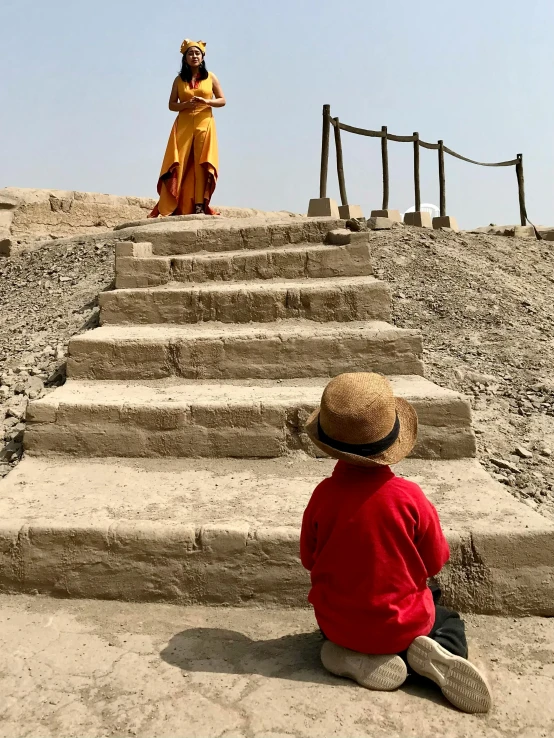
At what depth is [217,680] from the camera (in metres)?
2.08

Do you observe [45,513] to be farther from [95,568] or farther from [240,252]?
[240,252]

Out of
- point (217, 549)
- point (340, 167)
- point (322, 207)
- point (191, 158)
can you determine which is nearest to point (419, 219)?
point (340, 167)

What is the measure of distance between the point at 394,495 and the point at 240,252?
3.76m

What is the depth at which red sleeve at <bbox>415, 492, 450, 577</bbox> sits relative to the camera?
199 cm

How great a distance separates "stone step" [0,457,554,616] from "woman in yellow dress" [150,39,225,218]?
4.98 meters

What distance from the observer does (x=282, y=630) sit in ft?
7.97

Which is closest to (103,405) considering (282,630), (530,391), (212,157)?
(282,630)

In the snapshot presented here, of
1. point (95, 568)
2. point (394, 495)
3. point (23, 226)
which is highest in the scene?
point (23, 226)

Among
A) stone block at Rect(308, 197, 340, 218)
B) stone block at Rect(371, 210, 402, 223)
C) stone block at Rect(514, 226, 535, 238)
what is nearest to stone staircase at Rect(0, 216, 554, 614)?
stone block at Rect(308, 197, 340, 218)

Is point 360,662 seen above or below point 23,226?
below

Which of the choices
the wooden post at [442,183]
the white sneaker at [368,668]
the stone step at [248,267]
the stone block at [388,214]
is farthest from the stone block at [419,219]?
the white sneaker at [368,668]

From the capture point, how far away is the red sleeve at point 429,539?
1992 millimetres

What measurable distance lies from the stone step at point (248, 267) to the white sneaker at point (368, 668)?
3420 millimetres

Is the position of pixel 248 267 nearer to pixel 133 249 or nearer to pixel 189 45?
pixel 133 249
